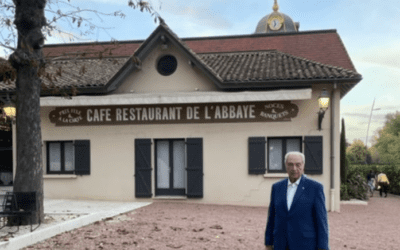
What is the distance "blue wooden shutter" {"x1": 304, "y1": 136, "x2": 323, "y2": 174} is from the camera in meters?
13.1

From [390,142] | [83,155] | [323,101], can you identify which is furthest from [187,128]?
[390,142]

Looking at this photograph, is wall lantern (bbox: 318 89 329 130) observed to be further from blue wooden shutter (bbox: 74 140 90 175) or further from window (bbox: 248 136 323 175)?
blue wooden shutter (bbox: 74 140 90 175)

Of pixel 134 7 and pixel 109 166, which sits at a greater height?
pixel 134 7

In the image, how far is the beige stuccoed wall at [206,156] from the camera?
13242 mm

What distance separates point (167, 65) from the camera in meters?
14.0

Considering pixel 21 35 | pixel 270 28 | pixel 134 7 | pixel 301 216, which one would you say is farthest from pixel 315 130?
pixel 270 28

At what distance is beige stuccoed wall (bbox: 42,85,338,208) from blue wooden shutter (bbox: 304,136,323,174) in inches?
7.2

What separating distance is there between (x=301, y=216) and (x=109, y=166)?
35.9ft

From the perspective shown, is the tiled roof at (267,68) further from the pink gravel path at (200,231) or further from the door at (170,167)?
the pink gravel path at (200,231)

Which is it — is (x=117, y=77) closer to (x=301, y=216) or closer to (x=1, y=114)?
(x=1, y=114)

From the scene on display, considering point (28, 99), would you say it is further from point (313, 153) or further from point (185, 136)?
point (313, 153)

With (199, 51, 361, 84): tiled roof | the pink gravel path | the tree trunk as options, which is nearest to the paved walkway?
the pink gravel path

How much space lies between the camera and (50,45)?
1889 cm

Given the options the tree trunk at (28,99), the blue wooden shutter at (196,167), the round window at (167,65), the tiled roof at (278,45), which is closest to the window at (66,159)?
the blue wooden shutter at (196,167)
